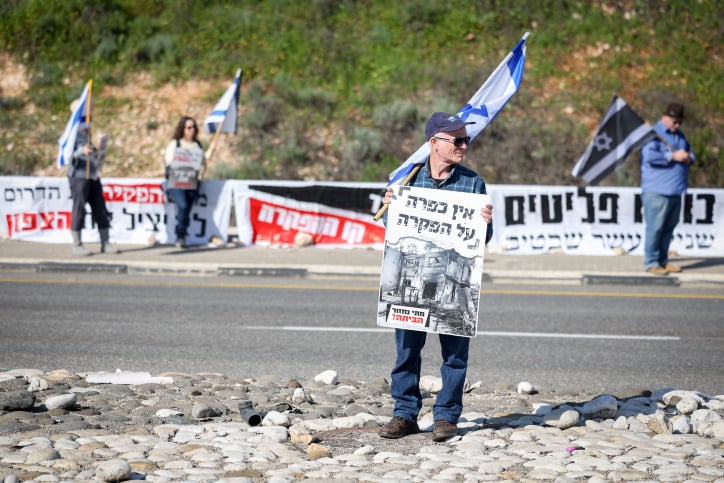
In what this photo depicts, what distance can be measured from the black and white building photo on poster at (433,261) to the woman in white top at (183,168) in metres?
11.4

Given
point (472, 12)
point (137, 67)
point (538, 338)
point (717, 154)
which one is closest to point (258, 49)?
point (137, 67)

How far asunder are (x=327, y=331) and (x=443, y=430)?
464 centimetres

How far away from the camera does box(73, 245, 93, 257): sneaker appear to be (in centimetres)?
1641

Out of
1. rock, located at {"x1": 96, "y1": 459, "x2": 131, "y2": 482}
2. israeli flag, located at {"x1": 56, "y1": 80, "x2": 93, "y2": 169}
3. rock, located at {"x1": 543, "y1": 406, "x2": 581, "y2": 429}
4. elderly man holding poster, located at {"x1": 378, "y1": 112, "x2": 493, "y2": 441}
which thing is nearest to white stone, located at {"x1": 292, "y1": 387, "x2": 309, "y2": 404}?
elderly man holding poster, located at {"x1": 378, "y1": 112, "x2": 493, "y2": 441}

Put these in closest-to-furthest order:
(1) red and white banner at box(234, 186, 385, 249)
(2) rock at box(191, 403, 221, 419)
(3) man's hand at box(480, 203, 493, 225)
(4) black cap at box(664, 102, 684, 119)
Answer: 1. (3) man's hand at box(480, 203, 493, 225)
2. (2) rock at box(191, 403, 221, 419)
3. (4) black cap at box(664, 102, 684, 119)
4. (1) red and white banner at box(234, 186, 385, 249)

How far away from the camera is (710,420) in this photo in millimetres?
6426

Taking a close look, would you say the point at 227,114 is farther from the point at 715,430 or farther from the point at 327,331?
the point at 715,430

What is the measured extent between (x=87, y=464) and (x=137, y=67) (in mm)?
27285

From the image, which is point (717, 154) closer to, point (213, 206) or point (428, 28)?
point (428, 28)

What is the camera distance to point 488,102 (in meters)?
7.28

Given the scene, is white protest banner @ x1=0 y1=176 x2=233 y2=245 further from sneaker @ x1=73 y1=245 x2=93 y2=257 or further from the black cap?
the black cap

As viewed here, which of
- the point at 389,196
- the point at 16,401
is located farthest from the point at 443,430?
the point at 16,401

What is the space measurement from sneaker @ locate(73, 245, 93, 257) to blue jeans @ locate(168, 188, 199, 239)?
160 centimetres

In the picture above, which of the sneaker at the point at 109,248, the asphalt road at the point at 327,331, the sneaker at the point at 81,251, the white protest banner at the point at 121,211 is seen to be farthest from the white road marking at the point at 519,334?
the white protest banner at the point at 121,211
